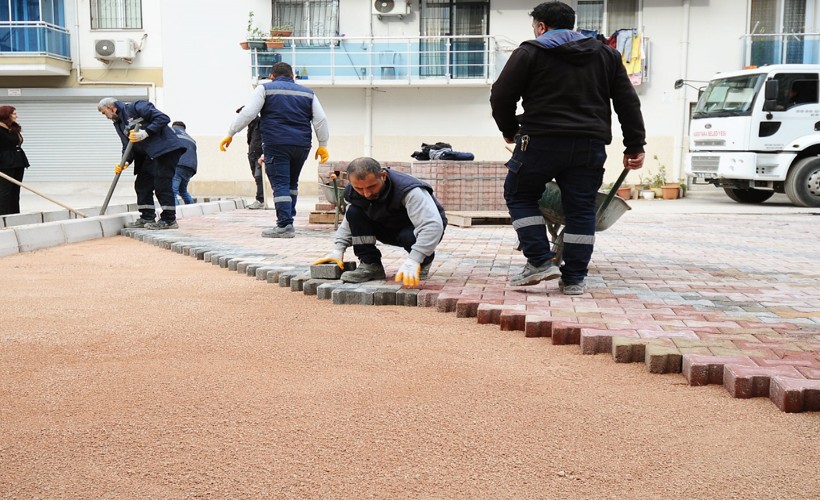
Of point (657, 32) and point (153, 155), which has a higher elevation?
point (657, 32)

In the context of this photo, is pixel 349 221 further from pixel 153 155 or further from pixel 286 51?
pixel 286 51

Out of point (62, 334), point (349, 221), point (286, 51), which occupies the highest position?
point (286, 51)

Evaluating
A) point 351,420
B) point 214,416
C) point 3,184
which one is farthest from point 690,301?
point 3,184

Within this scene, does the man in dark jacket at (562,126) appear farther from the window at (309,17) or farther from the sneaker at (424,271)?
the window at (309,17)

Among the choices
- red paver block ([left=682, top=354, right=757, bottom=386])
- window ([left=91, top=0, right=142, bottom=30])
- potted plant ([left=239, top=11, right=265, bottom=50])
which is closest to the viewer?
red paver block ([left=682, top=354, right=757, bottom=386])

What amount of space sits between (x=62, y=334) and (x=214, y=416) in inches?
75.5

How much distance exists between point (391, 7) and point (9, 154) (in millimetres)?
13722

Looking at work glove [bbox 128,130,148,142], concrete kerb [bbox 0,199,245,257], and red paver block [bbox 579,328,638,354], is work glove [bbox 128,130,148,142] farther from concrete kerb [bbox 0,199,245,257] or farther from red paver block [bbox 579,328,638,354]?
red paver block [bbox 579,328,638,354]

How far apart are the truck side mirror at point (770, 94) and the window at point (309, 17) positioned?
438 inches

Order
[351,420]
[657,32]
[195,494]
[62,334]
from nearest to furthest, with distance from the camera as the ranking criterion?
[195,494], [351,420], [62,334], [657,32]

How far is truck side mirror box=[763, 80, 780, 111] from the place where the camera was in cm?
1733

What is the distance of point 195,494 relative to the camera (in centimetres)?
272

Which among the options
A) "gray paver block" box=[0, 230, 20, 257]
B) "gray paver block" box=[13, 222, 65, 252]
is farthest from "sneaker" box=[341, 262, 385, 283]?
"gray paver block" box=[13, 222, 65, 252]

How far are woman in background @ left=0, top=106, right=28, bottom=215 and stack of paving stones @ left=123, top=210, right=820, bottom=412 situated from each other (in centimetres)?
188
